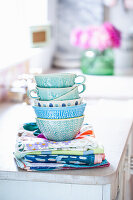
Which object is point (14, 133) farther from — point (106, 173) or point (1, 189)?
point (106, 173)

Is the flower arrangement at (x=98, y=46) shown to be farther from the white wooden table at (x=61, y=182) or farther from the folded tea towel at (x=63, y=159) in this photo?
the folded tea towel at (x=63, y=159)

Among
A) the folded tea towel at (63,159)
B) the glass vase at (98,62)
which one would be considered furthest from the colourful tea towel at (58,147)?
the glass vase at (98,62)

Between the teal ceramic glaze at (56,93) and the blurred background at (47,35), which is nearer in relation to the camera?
the teal ceramic glaze at (56,93)

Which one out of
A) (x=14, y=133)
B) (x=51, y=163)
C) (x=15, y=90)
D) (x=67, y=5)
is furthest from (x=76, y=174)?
(x=67, y=5)

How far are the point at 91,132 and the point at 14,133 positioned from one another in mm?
425

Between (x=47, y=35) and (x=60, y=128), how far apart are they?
78.2 inches

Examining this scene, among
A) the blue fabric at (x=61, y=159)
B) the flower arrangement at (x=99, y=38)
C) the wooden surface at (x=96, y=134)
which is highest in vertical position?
the flower arrangement at (x=99, y=38)

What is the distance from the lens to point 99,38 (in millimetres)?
2936

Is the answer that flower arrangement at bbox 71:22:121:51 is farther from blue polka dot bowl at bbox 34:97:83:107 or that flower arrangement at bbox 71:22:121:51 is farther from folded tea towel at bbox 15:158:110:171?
folded tea towel at bbox 15:158:110:171

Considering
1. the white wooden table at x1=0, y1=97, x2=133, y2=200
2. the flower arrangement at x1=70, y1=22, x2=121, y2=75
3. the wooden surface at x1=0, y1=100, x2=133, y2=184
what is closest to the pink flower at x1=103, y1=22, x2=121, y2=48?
the flower arrangement at x1=70, y1=22, x2=121, y2=75

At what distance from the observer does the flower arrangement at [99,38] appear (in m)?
2.94

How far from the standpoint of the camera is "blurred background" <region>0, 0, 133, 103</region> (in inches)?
100

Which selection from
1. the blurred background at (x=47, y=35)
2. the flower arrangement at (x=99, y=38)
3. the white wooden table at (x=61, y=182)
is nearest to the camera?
the white wooden table at (x=61, y=182)

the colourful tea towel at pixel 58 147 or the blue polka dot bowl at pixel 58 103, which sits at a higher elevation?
the blue polka dot bowl at pixel 58 103
